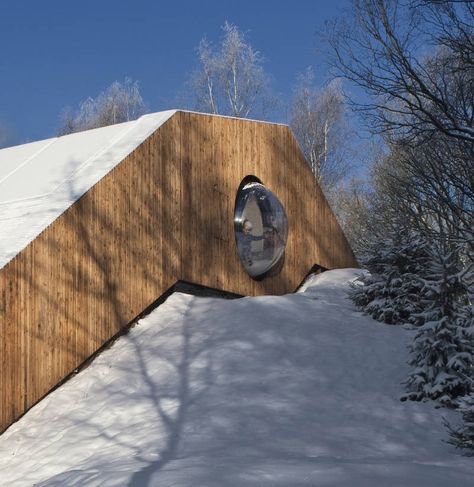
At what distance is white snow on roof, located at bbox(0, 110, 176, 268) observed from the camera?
1171cm

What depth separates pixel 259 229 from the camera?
1631cm

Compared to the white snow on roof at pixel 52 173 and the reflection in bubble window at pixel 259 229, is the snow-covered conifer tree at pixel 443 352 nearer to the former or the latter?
the reflection in bubble window at pixel 259 229

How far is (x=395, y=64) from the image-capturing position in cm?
1041

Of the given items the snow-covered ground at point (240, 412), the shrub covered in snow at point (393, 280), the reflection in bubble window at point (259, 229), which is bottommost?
the snow-covered ground at point (240, 412)

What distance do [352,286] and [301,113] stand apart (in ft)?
69.4

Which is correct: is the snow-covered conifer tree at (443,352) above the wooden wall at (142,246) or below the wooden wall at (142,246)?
below

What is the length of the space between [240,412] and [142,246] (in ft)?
14.8

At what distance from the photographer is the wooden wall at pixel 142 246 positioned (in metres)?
11.0

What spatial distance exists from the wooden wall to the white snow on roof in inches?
8.1

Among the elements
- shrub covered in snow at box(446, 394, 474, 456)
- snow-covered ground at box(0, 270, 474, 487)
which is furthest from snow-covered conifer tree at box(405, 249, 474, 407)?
shrub covered in snow at box(446, 394, 474, 456)

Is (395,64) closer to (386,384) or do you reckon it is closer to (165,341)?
(386,384)

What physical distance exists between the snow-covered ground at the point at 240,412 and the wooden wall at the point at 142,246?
581 millimetres

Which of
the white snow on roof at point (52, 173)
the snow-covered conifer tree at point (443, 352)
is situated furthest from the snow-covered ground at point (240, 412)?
the white snow on roof at point (52, 173)

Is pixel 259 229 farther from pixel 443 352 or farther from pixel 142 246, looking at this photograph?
pixel 443 352
